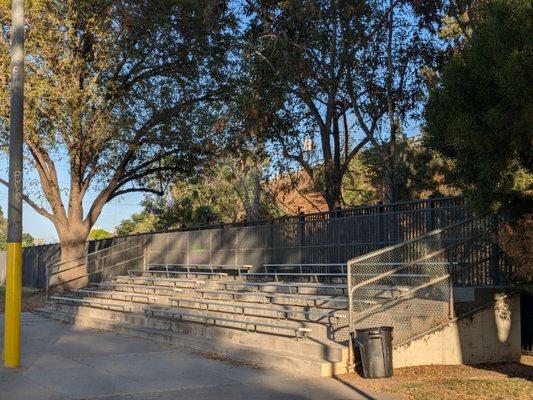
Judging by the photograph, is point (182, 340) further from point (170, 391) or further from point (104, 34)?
point (104, 34)

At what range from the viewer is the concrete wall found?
11789 mm

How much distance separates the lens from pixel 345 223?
1756 cm

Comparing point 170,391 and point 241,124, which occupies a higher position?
point 241,124

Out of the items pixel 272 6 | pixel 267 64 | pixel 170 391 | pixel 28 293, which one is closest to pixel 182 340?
pixel 170 391

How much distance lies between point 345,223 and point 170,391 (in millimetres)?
8438

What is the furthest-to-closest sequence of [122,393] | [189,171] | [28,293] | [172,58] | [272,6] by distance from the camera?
[28,293], [189,171], [172,58], [272,6], [122,393]

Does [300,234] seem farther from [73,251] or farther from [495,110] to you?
[73,251]

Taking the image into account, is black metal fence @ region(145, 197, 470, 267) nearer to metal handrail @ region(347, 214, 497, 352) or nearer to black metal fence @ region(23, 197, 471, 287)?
black metal fence @ region(23, 197, 471, 287)

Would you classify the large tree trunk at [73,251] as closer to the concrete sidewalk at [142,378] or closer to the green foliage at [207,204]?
the concrete sidewalk at [142,378]

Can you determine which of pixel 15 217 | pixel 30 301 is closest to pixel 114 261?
pixel 30 301

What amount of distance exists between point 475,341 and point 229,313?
5.70 m

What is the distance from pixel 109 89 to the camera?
2542 cm

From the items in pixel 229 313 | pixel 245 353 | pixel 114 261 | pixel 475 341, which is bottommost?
pixel 245 353

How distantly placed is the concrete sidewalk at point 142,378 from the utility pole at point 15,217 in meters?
0.55
